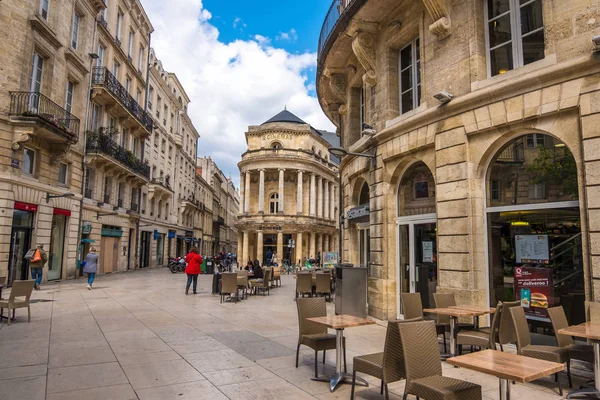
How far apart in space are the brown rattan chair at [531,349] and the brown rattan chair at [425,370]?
175cm

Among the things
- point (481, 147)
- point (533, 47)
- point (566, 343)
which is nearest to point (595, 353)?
point (566, 343)

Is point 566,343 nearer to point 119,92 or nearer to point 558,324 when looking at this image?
point 558,324

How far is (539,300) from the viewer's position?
678 centimetres

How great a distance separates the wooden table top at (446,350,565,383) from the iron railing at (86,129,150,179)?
21875 millimetres

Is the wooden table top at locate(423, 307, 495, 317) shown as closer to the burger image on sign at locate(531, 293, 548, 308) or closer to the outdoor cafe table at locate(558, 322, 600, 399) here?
the burger image on sign at locate(531, 293, 548, 308)

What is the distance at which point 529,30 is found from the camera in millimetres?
7078

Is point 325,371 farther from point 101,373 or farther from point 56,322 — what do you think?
point 56,322

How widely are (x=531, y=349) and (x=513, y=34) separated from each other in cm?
541

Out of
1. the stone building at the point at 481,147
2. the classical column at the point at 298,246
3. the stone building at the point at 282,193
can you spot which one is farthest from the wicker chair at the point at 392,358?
the classical column at the point at 298,246

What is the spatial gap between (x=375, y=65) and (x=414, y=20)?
1.55 m

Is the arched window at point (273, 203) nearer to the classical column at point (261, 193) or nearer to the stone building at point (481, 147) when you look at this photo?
the classical column at point (261, 193)

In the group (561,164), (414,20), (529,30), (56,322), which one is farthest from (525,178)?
(56,322)

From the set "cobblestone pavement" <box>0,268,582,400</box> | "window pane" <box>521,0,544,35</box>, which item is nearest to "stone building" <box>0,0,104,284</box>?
"cobblestone pavement" <box>0,268,582,400</box>

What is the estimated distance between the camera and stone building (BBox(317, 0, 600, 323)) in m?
6.21
